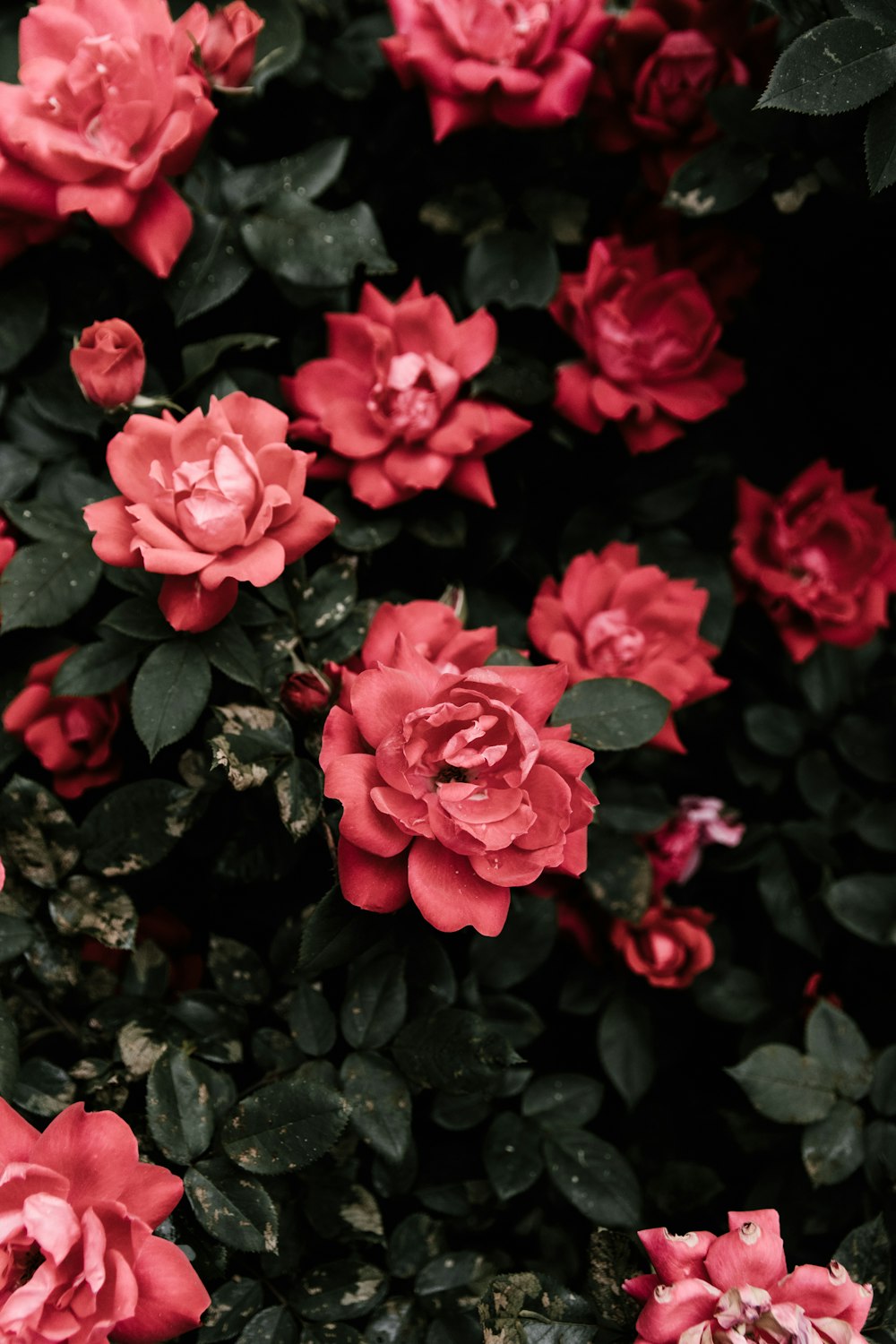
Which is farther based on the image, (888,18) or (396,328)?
(396,328)

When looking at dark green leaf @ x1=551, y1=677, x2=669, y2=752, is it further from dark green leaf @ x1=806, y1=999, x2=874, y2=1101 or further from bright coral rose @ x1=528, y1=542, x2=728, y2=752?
dark green leaf @ x1=806, y1=999, x2=874, y2=1101

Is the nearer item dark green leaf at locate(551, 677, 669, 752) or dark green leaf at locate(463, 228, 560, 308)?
dark green leaf at locate(551, 677, 669, 752)

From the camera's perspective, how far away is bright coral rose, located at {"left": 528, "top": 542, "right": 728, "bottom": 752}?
38.0 inches

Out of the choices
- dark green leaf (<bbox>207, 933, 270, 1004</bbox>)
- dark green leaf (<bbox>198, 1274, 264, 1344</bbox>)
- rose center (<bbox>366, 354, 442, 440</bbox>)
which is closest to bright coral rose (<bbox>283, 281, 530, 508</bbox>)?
rose center (<bbox>366, 354, 442, 440</bbox>)

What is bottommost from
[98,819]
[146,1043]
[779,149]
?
[146,1043]

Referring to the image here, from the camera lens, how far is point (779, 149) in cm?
102

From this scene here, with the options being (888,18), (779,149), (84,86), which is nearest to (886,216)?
(779,149)

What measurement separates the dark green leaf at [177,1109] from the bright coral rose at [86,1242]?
0.09m

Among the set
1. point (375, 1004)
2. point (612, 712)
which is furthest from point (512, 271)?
point (375, 1004)

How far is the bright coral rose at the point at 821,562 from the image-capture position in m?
1.17

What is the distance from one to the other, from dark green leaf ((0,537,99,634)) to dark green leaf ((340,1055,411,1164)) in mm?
448

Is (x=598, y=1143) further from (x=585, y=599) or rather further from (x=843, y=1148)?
(x=585, y=599)

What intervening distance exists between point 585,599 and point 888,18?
548 millimetres

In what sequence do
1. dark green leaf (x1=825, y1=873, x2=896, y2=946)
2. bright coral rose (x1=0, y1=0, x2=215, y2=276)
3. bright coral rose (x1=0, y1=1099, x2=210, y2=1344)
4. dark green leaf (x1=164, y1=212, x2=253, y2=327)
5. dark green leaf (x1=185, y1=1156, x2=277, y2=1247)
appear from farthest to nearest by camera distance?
dark green leaf (x1=825, y1=873, x2=896, y2=946) < dark green leaf (x1=164, y1=212, x2=253, y2=327) < bright coral rose (x1=0, y1=0, x2=215, y2=276) < dark green leaf (x1=185, y1=1156, x2=277, y2=1247) < bright coral rose (x1=0, y1=1099, x2=210, y2=1344)
